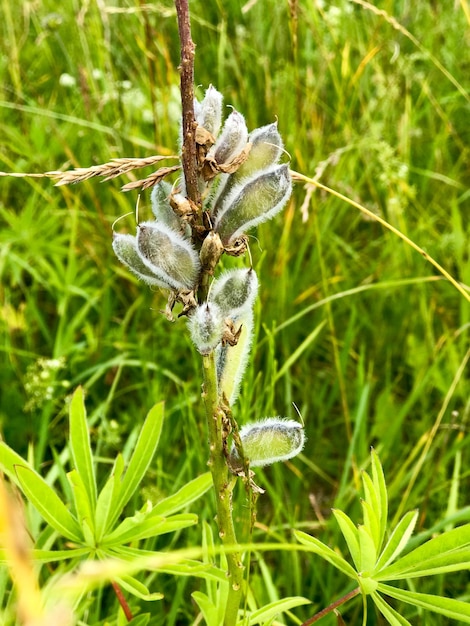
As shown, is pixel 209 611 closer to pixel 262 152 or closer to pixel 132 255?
pixel 132 255

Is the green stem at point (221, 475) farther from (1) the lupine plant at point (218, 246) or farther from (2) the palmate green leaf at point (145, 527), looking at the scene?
(2) the palmate green leaf at point (145, 527)

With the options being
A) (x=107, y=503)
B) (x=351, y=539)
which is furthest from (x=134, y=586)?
(x=351, y=539)

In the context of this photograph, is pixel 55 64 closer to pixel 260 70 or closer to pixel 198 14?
pixel 198 14

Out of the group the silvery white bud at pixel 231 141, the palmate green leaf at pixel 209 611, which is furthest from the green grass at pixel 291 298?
the silvery white bud at pixel 231 141

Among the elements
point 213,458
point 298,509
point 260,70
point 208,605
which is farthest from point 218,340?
point 260,70

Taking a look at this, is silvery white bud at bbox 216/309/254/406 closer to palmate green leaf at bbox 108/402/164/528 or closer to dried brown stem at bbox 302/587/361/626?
palmate green leaf at bbox 108/402/164/528
